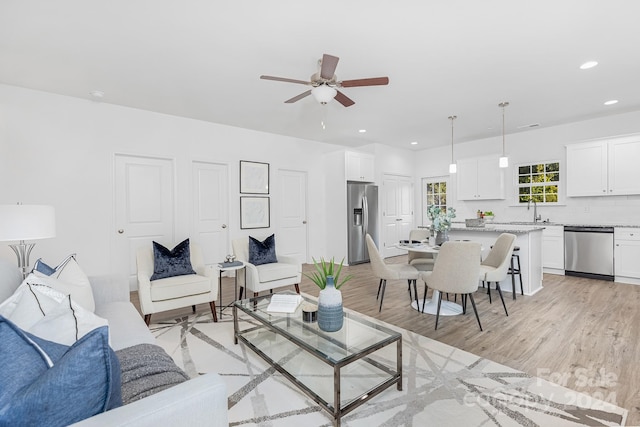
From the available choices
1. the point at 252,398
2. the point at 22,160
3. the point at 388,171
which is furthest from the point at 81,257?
the point at 388,171

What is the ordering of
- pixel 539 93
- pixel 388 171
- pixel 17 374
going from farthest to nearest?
pixel 388 171 → pixel 539 93 → pixel 17 374

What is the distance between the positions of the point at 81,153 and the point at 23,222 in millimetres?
2480

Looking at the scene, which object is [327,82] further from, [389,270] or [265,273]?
[265,273]

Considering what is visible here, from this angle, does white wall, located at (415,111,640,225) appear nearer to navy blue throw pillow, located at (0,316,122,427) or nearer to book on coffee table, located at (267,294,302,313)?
book on coffee table, located at (267,294,302,313)

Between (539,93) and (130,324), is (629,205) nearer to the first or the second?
(539,93)

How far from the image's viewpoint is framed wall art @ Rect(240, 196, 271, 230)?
5.45 m

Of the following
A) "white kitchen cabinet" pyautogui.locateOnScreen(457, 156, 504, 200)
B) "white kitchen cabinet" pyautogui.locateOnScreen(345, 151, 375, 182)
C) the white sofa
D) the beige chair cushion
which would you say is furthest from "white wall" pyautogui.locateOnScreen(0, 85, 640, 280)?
the white sofa

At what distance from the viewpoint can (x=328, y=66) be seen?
7.93 feet

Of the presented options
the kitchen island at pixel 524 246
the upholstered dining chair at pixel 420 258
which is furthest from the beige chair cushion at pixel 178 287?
the kitchen island at pixel 524 246

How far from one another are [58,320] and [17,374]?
1.22ft

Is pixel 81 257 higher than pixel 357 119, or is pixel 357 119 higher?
pixel 357 119

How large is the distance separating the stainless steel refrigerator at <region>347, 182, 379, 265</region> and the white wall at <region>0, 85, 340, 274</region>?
259 cm

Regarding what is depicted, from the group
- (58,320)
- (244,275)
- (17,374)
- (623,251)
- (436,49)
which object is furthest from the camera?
(623,251)

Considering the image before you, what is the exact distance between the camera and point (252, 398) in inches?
73.8
